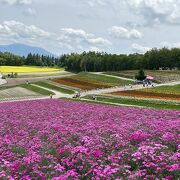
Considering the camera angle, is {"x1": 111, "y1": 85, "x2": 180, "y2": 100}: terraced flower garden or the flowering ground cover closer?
the flowering ground cover

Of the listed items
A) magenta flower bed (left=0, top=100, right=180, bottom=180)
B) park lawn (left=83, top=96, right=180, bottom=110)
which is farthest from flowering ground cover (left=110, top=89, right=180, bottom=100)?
magenta flower bed (left=0, top=100, right=180, bottom=180)

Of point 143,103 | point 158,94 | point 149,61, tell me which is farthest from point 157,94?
point 149,61

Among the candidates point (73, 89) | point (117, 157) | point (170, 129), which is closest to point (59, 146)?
point (117, 157)

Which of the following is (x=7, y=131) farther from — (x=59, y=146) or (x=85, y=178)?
(x=85, y=178)

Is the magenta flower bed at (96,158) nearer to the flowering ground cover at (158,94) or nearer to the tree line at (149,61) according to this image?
the flowering ground cover at (158,94)

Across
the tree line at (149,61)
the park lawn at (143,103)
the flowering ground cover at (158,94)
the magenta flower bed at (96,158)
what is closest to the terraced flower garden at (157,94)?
the flowering ground cover at (158,94)

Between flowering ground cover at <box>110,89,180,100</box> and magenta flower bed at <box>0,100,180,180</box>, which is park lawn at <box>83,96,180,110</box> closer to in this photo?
flowering ground cover at <box>110,89,180,100</box>

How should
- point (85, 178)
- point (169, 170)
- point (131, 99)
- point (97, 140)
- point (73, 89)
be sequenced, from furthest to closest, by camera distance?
point (73, 89), point (131, 99), point (97, 140), point (85, 178), point (169, 170)

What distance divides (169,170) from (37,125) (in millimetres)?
11667

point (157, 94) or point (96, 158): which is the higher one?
point (96, 158)

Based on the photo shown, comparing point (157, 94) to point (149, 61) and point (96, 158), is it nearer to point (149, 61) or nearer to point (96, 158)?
point (96, 158)

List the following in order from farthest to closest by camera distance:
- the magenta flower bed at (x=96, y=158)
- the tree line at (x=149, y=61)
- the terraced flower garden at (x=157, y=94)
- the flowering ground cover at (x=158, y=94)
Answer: the tree line at (x=149, y=61) → the terraced flower garden at (x=157, y=94) → the flowering ground cover at (x=158, y=94) → the magenta flower bed at (x=96, y=158)

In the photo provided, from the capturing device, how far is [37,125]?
18.7 m

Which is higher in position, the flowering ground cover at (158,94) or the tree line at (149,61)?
the tree line at (149,61)
